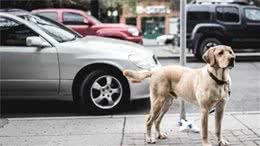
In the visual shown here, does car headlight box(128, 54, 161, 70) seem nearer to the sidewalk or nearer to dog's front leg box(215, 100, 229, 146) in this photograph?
the sidewalk

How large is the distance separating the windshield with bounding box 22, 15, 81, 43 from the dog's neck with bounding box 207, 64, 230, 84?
331 centimetres

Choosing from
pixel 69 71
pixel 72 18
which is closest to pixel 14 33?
pixel 69 71

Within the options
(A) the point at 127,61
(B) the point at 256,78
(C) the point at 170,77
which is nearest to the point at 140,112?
(A) the point at 127,61

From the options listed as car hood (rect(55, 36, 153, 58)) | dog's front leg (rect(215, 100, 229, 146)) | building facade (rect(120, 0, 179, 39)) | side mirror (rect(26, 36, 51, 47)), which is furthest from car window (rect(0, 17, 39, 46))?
building facade (rect(120, 0, 179, 39))

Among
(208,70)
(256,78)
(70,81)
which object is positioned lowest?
(256,78)

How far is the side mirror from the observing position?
7.29m

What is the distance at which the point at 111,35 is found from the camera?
15.5 metres

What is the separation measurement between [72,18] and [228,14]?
534 centimetres

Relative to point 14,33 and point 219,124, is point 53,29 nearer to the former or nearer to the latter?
point 14,33

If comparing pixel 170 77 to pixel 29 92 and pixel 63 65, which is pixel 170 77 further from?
pixel 29 92

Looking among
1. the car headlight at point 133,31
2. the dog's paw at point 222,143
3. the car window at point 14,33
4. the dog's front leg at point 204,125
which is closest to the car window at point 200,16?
the car headlight at point 133,31

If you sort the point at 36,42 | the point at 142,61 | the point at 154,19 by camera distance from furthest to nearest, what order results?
the point at 154,19, the point at 142,61, the point at 36,42

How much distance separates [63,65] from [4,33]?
114cm

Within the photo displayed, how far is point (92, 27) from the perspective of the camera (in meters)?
16.0
